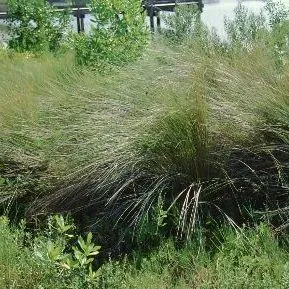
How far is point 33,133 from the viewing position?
4414 mm

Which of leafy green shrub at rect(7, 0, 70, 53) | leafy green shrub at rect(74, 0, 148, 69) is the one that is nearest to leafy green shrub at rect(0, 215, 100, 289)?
leafy green shrub at rect(74, 0, 148, 69)

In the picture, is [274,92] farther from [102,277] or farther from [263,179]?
[102,277]

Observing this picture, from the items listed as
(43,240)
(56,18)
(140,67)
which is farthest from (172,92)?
(56,18)

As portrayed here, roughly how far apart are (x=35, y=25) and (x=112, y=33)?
6259mm

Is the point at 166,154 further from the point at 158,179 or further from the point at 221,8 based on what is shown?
the point at 221,8

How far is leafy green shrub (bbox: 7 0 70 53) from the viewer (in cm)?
1199

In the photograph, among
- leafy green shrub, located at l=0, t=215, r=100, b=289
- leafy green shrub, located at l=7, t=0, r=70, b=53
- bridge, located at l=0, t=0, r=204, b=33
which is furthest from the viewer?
bridge, located at l=0, t=0, r=204, b=33

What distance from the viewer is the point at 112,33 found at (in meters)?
6.38

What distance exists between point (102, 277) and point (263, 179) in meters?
1.13

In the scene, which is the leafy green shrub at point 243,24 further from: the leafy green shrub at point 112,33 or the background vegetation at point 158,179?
the background vegetation at point 158,179

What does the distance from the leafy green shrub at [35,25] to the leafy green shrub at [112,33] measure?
548 centimetres

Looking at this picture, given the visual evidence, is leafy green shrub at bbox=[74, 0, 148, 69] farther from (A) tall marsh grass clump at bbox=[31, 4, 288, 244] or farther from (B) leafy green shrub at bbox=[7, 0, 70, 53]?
(B) leafy green shrub at bbox=[7, 0, 70, 53]

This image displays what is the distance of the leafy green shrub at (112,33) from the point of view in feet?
20.1

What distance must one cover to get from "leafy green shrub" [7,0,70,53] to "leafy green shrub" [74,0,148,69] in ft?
18.0
